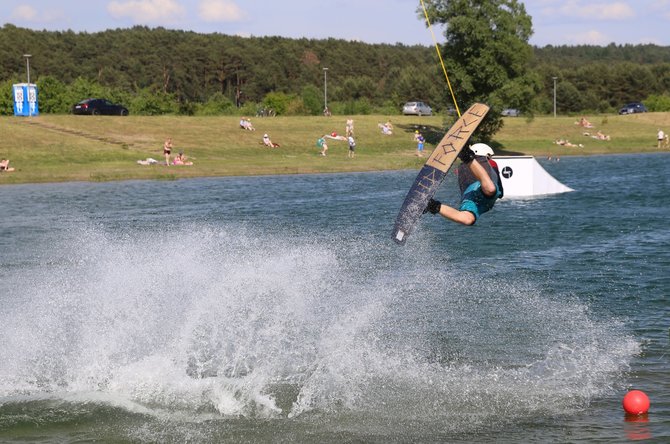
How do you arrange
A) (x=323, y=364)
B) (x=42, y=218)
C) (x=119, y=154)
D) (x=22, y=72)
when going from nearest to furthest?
(x=323, y=364)
(x=42, y=218)
(x=119, y=154)
(x=22, y=72)

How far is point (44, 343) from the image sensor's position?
47.1 ft

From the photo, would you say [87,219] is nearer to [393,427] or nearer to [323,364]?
[323,364]

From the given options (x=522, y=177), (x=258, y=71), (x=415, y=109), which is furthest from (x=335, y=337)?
(x=258, y=71)

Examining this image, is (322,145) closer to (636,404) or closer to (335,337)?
(335,337)

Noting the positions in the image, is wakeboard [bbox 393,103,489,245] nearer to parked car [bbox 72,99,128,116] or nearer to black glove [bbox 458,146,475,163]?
black glove [bbox 458,146,475,163]

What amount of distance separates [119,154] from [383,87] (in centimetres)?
9112

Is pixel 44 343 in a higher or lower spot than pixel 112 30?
lower

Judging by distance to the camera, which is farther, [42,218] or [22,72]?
[22,72]

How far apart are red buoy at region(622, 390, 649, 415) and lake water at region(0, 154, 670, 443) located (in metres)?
0.18

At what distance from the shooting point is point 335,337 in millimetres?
14938

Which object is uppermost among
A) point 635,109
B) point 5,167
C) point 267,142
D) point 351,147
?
point 635,109

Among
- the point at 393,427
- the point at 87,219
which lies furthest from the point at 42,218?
the point at 393,427

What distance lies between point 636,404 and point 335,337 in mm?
4960

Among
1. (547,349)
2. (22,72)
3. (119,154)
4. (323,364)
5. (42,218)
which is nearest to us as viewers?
(323,364)
